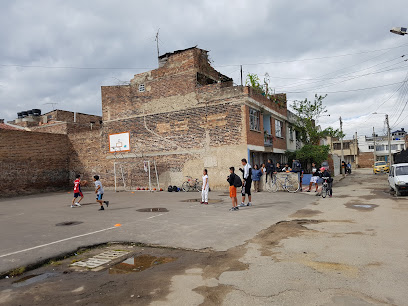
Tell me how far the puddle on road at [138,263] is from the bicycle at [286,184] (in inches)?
515

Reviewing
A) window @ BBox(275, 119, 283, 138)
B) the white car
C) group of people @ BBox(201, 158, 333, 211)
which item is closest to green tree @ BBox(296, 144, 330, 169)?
window @ BBox(275, 119, 283, 138)

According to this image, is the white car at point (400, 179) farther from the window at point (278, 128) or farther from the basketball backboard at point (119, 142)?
the basketball backboard at point (119, 142)

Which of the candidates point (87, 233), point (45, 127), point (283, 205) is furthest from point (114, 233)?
point (45, 127)

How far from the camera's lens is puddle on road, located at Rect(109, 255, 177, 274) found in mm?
5237

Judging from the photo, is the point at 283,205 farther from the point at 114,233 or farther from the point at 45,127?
the point at 45,127

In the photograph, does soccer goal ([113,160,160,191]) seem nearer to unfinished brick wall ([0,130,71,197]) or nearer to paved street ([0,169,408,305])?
unfinished brick wall ([0,130,71,197])

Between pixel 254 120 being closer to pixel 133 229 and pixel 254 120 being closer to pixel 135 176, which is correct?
pixel 135 176

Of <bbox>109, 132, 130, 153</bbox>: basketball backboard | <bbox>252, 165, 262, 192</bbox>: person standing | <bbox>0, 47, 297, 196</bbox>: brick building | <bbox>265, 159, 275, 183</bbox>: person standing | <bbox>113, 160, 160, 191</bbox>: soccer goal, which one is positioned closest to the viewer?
<bbox>252, 165, 262, 192</bbox>: person standing

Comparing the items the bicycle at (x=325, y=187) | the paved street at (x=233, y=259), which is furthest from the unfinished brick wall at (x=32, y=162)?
the bicycle at (x=325, y=187)

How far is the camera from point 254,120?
21.0 meters

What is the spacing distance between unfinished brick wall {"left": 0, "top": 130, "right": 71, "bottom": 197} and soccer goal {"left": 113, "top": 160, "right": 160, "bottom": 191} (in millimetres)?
6059

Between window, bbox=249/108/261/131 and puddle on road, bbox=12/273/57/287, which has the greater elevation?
window, bbox=249/108/261/131

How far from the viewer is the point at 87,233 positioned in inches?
322

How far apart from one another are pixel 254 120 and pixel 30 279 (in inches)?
700
